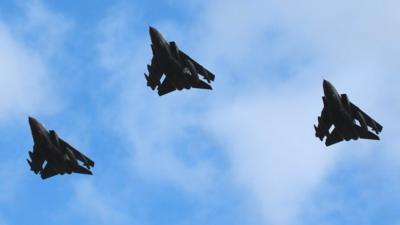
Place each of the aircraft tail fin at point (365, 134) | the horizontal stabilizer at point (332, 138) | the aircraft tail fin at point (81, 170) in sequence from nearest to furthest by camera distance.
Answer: the aircraft tail fin at point (81, 170), the aircraft tail fin at point (365, 134), the horizontal stabilizer at point (332, 138)

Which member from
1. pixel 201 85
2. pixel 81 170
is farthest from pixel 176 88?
pixel 81 170

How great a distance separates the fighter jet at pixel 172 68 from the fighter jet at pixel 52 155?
960 centimetres

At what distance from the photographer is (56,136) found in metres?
84.8

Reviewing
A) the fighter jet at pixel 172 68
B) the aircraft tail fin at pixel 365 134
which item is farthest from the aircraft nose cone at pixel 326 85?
the fighter jet at pixel 172 68

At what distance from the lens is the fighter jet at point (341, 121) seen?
280ft

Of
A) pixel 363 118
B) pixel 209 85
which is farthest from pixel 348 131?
pixel 209 85

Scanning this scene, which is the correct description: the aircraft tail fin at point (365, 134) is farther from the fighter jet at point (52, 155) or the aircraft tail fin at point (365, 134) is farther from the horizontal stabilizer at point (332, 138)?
the fighter jet at point (52, 155)

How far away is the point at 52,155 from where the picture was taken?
85688 millimetres

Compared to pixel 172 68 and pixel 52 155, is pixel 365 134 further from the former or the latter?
pixel 52 155

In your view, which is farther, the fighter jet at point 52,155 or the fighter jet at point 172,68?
the fighter jet at point 172,68

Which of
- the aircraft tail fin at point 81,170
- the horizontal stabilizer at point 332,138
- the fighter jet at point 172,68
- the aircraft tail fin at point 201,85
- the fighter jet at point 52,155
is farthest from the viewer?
the horizontal stabilizer at point 332,138

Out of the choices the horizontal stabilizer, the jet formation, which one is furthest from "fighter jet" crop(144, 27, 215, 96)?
the horizontal stabilizer

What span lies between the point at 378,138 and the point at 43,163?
28.0 metres

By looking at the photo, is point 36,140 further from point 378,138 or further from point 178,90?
point 378,138
